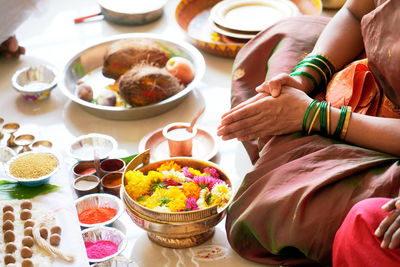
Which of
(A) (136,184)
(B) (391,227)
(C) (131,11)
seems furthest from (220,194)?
(C) (131,11)

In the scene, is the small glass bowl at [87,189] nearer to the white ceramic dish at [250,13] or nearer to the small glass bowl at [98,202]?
the small glass bowl at [98,202]

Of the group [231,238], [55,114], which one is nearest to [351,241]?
[231,238]

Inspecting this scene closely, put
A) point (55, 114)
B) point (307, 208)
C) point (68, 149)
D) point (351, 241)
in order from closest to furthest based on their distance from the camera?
1. point (351, 241)
2. point (307, 208)
3. point (68, 149)
4. point (55, 114)

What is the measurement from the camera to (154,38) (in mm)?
2928

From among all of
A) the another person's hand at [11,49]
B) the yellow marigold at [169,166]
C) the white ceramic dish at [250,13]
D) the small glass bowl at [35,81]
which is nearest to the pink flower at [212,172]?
the yellow marigold at [169,166]

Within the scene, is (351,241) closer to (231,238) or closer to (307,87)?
(231,238)

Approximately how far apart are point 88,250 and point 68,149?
2.03 feet

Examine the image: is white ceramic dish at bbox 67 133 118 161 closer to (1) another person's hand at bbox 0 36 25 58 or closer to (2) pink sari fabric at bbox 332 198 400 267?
(1) another person's hand at bbox 0 36 25 58

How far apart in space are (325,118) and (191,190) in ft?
1.66

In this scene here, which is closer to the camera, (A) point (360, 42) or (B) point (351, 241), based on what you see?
(B) point (351, 241)

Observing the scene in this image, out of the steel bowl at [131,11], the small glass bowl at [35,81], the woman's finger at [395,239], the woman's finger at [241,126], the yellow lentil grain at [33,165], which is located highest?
the woman's finger at [395,239]

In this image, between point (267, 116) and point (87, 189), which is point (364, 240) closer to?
point (267, 116)

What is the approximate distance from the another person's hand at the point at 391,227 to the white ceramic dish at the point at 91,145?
120 centimetres

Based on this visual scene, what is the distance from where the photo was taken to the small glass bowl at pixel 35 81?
104 inches
